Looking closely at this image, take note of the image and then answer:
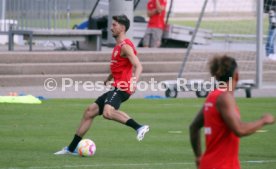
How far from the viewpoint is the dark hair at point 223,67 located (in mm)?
7230

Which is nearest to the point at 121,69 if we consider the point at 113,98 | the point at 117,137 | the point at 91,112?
the point at 113,98

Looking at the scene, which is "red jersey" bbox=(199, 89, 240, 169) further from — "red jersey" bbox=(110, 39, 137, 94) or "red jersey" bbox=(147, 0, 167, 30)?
"red jersey" bbox=(147, 0, 167, 30)

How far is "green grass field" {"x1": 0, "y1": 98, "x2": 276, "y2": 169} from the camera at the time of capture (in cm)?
1197

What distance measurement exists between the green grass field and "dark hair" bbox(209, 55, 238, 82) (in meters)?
4.41

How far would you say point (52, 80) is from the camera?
2370 centimetres

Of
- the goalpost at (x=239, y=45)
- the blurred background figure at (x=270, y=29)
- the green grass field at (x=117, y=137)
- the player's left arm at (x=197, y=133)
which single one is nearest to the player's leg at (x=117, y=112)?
the green grass field at (x=117, y=137)

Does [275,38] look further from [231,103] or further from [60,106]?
[231,103]

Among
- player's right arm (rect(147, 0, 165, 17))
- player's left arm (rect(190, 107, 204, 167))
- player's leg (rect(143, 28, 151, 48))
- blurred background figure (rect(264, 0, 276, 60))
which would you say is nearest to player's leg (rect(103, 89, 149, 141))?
player's left arm (rect(190, 107, 204, 167))

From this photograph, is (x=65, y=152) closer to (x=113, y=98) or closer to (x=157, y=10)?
(x=113, y=98)

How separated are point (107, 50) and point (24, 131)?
11.1 meters

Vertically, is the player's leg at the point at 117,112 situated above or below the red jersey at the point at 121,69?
below

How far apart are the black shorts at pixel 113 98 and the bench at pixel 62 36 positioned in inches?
463

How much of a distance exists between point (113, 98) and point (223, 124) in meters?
5.82

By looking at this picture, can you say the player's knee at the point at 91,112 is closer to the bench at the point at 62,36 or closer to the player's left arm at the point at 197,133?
the player's left arm at the point at 197,133
